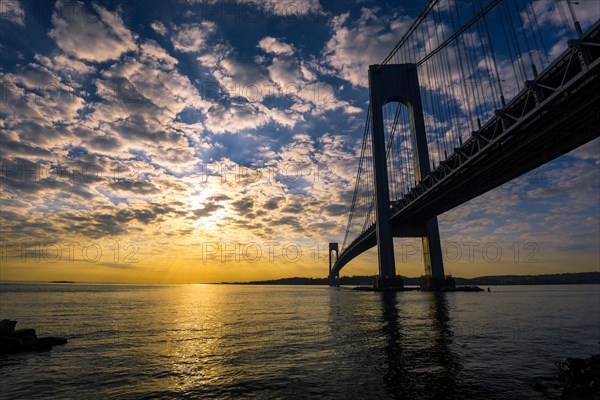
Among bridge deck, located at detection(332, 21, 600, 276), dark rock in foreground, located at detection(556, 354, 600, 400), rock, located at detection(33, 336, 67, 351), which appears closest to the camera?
dark rock in foreground, located at detection(556, 354, 600, 400)

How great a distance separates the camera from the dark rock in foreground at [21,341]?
15.9 m

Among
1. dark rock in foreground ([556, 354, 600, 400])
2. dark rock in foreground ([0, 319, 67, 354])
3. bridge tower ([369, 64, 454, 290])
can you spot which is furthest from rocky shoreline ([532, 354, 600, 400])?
bridge tower ([369, 64, 454, 290])

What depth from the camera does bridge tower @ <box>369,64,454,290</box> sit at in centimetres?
6138

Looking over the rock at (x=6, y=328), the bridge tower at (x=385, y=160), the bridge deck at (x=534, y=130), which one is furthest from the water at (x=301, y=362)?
the bridge tower at (x=385, y=160)

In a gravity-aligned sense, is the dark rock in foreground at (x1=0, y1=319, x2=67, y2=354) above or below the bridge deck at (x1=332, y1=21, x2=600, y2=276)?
below

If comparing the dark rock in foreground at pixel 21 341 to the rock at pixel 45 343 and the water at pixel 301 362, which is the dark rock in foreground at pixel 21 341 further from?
the water at pixel 301 362

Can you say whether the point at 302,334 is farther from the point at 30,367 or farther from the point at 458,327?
the point at 30,367

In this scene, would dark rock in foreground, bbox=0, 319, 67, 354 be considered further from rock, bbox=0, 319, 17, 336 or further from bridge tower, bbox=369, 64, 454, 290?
bridge tower, bbox=369, 64, 454, 290

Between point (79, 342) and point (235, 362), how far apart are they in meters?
10.3

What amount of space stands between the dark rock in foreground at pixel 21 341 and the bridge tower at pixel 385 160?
52.1 meters

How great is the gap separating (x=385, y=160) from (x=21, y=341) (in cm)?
5910

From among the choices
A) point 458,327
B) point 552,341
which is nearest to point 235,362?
point 458,327

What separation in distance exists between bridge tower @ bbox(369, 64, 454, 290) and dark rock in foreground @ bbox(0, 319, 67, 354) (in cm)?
5211

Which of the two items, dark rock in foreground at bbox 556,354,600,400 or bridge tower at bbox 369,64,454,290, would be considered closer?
dark rock in foreground at bbox 556,354,600,400
